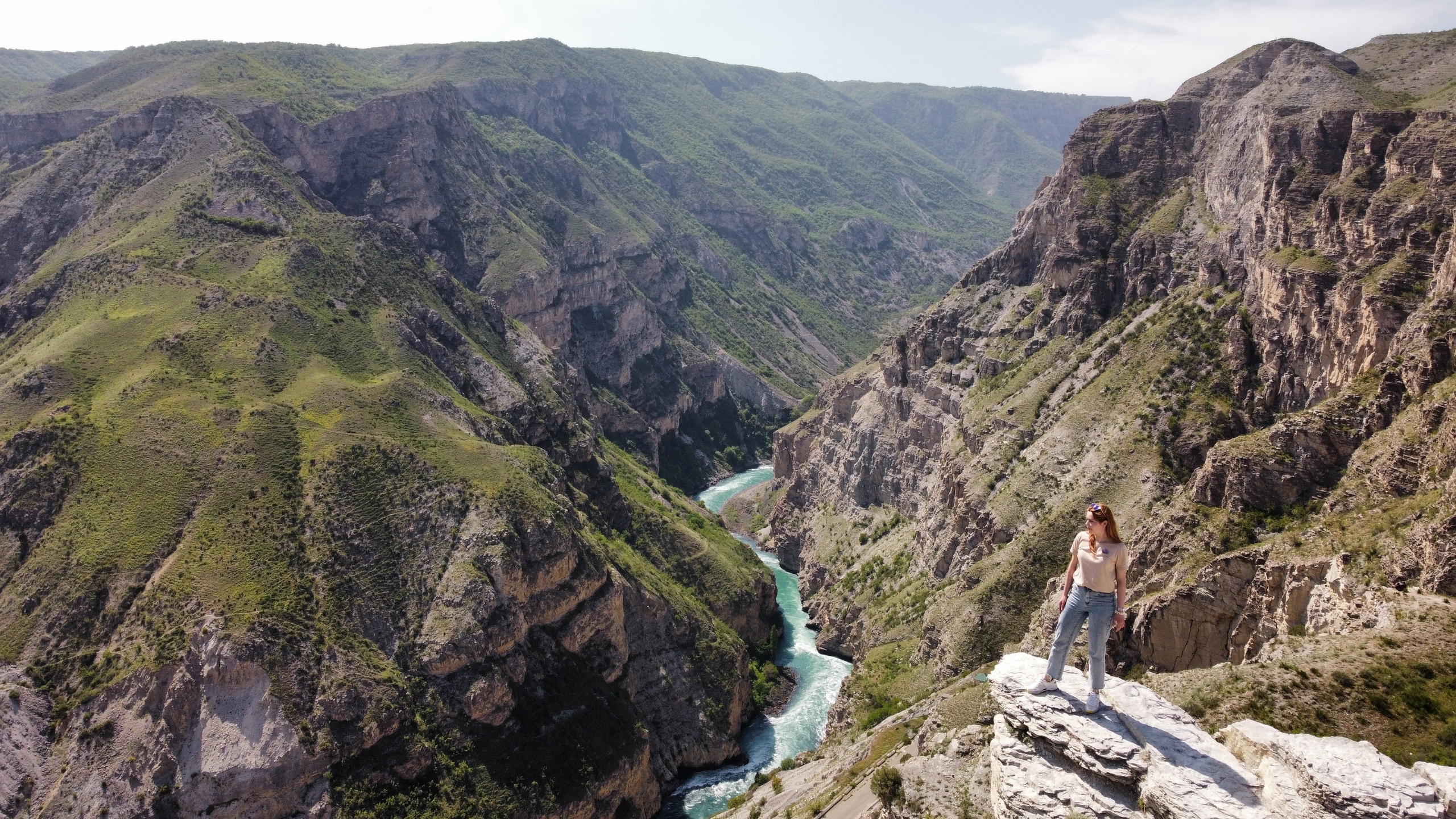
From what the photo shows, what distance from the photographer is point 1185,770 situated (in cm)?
3041

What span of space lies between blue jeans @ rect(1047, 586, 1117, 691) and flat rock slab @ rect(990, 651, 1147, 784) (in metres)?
1.24

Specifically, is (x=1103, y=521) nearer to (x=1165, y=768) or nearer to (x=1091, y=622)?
(x=1091, y=622)

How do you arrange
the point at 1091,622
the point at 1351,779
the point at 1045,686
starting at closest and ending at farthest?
the point at 1351,779 → the point at 1091,622 → the point at 1045,686

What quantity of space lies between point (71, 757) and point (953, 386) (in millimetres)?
118067

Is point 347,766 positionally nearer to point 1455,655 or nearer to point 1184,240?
point 1455,655

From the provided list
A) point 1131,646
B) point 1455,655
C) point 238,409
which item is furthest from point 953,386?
point 1455,655

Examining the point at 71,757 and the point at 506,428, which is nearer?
the point at 71,757

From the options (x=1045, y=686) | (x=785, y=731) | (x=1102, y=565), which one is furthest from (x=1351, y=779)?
(x=785, y=731)

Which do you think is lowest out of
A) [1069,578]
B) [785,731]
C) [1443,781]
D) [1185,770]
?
[785,731]

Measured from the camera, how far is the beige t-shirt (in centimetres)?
3142

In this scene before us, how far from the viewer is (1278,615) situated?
164 ft

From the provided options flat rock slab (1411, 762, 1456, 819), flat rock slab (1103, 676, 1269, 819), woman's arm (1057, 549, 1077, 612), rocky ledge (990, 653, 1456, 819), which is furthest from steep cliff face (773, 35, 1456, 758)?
woman's arm (1057, 549, 1077, 612)

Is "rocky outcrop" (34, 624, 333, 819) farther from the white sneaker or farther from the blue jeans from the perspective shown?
the blue jeans

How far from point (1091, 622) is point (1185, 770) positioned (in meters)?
5.32
